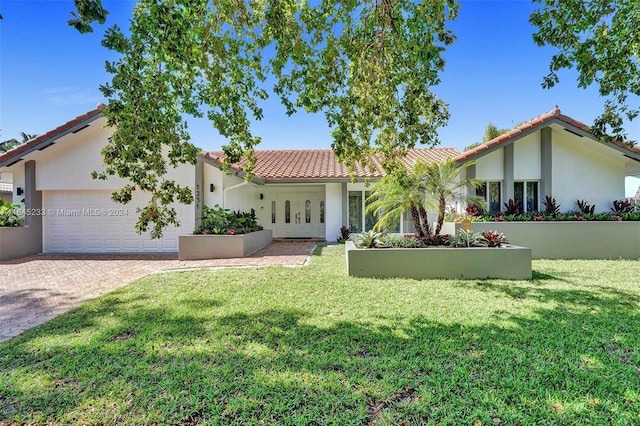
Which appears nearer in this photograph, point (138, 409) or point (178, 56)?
point (138, 409)

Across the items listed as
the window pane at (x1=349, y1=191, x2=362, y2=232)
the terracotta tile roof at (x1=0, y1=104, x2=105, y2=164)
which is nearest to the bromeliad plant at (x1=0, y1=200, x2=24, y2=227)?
the terracotta tile roof at (x1=0, y1=104, x2=105, y2=164)

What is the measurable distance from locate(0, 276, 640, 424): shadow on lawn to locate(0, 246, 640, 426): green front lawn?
2cm

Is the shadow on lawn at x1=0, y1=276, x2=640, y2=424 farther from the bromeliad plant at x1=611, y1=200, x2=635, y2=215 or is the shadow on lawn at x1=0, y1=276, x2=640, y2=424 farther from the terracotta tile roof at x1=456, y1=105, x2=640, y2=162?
the bromeliad plant at x1=611, y1=200, x2=635, y2=215

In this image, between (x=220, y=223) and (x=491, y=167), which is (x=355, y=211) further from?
(x=220, y=223)

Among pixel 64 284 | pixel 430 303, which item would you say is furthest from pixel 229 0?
pixel 64 284

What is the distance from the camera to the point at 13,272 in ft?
34.9

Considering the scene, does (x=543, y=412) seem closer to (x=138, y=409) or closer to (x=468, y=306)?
(x=468, y=306)

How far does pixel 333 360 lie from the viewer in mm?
4262

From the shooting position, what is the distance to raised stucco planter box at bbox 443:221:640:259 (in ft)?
41.9

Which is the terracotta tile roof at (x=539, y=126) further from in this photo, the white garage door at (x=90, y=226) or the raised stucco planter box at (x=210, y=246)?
the white garage door at (x=90, y=226)

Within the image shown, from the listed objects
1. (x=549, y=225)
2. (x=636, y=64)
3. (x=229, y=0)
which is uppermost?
(x=229, y=0)

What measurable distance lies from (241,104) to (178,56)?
10.6ft

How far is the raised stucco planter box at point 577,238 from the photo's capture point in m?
12.8

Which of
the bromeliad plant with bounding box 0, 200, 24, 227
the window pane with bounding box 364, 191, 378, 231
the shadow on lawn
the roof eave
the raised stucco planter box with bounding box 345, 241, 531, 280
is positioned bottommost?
the shadow on lawn
